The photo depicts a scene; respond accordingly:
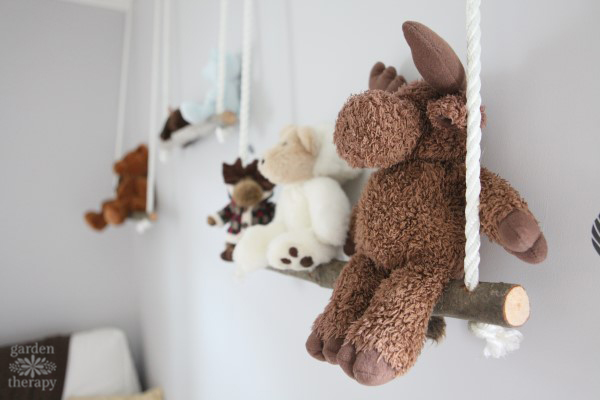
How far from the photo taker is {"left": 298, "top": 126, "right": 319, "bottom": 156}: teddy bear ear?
1.74ft

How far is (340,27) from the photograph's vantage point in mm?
585

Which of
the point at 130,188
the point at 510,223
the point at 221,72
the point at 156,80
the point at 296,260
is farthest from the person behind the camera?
the point at 130,188

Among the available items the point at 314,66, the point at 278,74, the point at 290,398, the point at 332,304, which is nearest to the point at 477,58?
the point at 332,304

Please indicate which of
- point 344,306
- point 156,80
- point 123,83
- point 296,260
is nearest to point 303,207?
point 296,260

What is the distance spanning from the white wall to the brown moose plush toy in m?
1.70

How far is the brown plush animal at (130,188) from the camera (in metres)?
Answer: 1.41

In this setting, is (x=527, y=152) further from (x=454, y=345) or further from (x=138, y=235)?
(x=138, y=235)

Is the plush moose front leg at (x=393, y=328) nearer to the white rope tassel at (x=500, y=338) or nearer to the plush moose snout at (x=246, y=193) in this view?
the white rope tassel at (x=500, y=338)

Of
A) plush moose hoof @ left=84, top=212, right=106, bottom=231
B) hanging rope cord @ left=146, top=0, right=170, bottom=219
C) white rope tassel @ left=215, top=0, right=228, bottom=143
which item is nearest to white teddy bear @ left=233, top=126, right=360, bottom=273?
white rope tassel @ left=215, top=0, right=228, bottom=143

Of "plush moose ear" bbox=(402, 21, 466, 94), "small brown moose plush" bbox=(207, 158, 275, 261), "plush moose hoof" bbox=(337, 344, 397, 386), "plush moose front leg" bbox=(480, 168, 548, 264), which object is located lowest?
"plush moose hoof" bbox=(337, 344, 397, 386)

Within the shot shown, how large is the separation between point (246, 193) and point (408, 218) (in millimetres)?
317

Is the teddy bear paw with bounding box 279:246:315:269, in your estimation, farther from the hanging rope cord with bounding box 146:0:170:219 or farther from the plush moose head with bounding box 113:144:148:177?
the plush moose head with bounding box 113:144:148:177

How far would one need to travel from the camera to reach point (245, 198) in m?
0.63

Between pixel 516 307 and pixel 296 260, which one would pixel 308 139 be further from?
pixel 516 307
